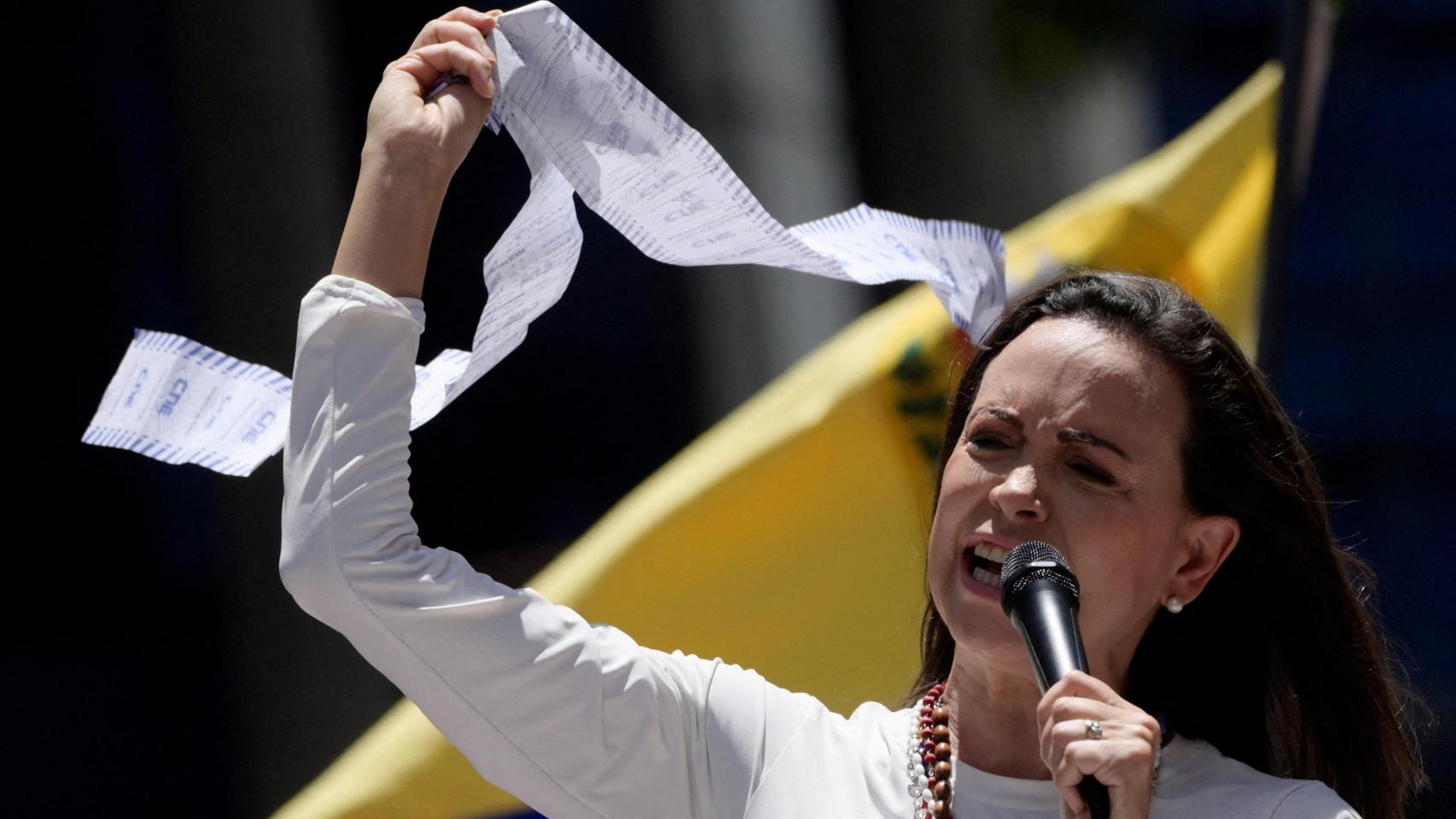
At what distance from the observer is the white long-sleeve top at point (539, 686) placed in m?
1.29

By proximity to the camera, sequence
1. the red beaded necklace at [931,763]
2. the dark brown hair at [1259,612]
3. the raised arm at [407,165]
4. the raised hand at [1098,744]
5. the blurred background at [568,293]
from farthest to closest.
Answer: the blurred background at [568,293]
the dark brown hair at [1259,612]
the red beaded necklace at [931,763]
the raised arm at [407,165]
the raised hand at [1098,744]

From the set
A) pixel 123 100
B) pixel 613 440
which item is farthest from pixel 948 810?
pixel 123 100

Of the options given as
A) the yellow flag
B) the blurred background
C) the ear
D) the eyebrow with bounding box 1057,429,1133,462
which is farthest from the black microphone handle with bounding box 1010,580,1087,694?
the blurred background

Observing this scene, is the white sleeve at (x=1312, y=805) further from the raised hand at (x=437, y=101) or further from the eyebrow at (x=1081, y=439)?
the raised hand at (x=437, y=101)

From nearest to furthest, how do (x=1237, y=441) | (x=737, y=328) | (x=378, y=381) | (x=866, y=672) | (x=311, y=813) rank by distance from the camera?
(x=378, y=381)
(x=1237, y=441)
(x=311, y=813)
(x=866, y=672)
(x=737, y=328)

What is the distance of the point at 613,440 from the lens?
8.11 feet

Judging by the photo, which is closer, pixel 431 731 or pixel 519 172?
pixel 431 731

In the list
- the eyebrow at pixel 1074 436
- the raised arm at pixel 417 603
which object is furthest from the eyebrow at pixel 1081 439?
the raised arm at pixel 417 603

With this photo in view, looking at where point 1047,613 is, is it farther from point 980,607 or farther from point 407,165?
point 407,165

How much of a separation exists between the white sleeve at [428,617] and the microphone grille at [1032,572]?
1.23 ft

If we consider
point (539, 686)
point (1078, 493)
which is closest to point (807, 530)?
point (1078, 493)

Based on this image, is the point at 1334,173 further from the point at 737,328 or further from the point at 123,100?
the point at 123,100

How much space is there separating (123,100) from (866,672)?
142 cm

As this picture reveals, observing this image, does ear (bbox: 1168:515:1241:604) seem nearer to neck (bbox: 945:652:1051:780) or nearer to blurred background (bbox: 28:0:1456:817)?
neck (bbox: 945:652:1051:780)
